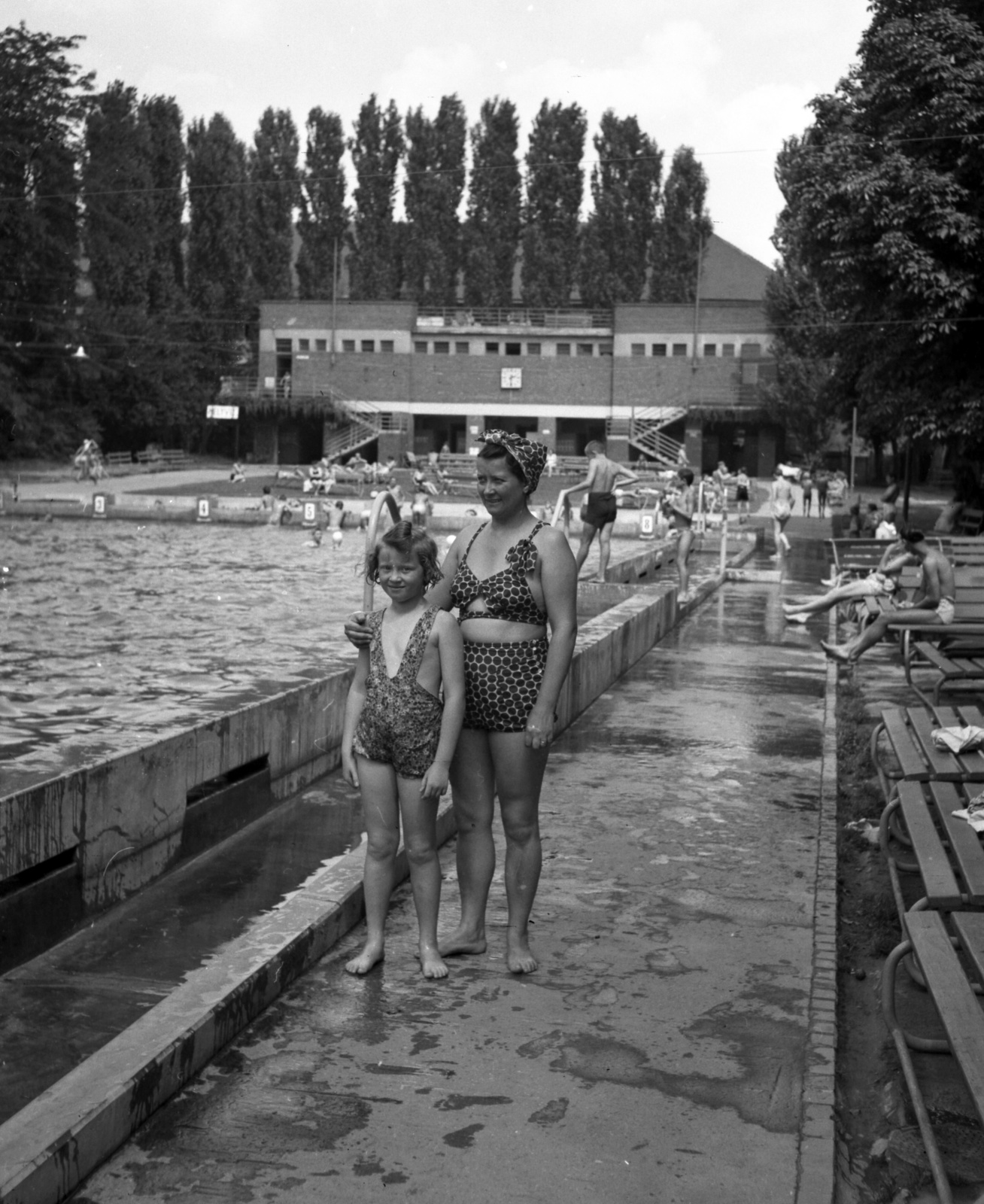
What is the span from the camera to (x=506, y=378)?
72.2m

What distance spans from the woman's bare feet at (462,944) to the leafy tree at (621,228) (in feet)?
236

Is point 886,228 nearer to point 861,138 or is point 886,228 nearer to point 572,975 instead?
point 861,138

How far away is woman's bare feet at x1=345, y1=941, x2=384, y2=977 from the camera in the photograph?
496 centimetres

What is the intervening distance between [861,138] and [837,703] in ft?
61.4

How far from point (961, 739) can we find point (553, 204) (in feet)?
241

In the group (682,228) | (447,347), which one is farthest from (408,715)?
(682,228)

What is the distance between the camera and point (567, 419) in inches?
2859

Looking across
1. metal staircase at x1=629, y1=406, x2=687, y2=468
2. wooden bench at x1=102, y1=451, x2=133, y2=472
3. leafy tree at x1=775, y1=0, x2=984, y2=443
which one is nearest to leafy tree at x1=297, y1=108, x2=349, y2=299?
wooden bench at x1=102, y1=451, x2=133, y2=472

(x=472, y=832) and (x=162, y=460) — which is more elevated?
(x=162, y=460)

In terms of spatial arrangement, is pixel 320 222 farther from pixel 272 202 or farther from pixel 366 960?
pixel 366 960

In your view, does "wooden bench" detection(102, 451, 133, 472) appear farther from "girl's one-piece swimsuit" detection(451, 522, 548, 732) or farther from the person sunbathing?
"girl's one-piece swimsuit" detection(451, 522, 548, 732)

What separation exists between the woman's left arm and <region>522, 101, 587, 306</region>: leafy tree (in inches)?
2836

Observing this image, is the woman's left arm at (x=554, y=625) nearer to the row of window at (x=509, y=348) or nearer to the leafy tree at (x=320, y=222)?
the row of window at (x=509, y=348)

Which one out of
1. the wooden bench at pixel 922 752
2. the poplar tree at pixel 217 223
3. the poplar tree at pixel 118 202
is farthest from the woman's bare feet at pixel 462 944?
the poplar tree at pixel 217 223
